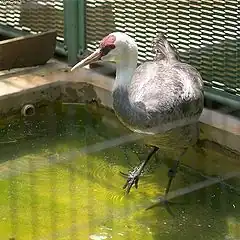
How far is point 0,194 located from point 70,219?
39 cm

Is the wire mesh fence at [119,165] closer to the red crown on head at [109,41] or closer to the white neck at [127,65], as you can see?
the white neck at [127,65]

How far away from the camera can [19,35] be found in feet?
16.0

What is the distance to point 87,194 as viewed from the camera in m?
3.43

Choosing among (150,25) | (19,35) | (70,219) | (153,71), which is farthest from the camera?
(19,35)

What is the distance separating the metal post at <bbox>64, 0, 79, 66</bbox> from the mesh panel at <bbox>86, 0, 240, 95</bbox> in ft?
0.41

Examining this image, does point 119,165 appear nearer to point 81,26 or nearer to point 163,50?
point 163,50

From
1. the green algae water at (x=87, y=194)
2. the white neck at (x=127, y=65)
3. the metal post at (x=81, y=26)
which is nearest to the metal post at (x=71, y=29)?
the metal post at (x=81, y=26)

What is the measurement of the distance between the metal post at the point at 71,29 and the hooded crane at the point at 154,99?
42.6 inches

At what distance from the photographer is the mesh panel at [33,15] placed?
466 cm

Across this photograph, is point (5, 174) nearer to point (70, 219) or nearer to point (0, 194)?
point (0, 194)

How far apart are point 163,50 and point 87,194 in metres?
0.82

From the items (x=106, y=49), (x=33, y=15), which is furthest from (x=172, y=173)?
(x=33, y=15)

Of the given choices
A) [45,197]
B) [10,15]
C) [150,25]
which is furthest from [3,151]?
[10,15]

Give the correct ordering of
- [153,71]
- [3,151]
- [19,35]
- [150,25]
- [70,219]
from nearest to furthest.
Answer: [70,219]
[153,71]
[3,151]
[150,25]
[19,35]
